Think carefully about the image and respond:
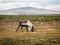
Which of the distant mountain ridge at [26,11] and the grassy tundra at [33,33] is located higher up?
the distant mountain ridge at [26,11]

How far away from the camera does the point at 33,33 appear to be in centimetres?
134

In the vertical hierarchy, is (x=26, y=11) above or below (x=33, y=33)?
above

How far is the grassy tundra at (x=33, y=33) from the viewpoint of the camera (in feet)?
4.40

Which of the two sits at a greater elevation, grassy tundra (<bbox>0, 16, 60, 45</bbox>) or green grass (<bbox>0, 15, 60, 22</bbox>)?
green grass (<bbox>0, 15, 60, 22</bbox>)

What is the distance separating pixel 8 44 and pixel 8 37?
70mm

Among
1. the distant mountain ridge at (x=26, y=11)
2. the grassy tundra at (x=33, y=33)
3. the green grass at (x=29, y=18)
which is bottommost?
the grassy tundra at (x=33, y=33)

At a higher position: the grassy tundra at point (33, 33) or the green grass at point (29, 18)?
the green grass at point (29, 18)

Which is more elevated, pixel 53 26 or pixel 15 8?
pixel 15 8

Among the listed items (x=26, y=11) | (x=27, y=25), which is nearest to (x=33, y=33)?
(x=27, y=25)

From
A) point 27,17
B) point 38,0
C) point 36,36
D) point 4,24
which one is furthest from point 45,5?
point 4,24

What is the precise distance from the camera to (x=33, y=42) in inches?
52.7

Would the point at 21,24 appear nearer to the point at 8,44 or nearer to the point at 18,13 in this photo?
the point at 18,13

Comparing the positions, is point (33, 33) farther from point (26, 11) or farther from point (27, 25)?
point (26, 11)

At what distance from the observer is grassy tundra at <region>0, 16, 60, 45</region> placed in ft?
4.40
